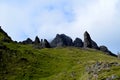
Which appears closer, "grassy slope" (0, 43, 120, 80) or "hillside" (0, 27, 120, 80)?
"hillside" (0, 27, 120, 80)

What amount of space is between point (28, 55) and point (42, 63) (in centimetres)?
1227

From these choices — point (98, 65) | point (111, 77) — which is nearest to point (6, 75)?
point (98, 65)

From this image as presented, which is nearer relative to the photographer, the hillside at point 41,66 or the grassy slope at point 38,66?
the hillside at point 41,66

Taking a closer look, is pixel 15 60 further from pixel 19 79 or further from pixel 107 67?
pixel 107 67

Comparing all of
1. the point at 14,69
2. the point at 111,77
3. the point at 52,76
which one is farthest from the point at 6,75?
the point at 111,77

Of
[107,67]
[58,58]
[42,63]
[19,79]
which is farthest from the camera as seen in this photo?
[58,58]

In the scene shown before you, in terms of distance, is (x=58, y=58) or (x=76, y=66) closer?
(x=76, y=66)

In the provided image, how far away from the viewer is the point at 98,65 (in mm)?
131625

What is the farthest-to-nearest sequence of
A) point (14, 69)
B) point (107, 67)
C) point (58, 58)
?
point (58, 58) → point (14, 69) → point (107, 67)

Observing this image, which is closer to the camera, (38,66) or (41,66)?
(38,66)

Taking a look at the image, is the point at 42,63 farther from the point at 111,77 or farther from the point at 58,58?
the point at 111,77

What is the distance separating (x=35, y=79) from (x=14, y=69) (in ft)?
53.1

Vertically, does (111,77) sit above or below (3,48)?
below

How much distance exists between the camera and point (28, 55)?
614ft
